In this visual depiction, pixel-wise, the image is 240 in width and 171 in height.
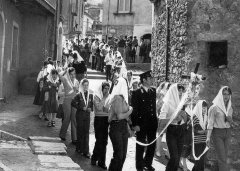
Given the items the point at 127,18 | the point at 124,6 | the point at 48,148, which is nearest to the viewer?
the point at 48,148

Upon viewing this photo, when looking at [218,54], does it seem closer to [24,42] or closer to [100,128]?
[100,128]

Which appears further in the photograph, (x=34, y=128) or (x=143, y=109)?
(x=34, y=128)

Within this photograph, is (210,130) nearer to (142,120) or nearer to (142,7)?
(142,120)

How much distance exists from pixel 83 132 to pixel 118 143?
5.40 ft

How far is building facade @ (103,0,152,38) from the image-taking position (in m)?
31.3

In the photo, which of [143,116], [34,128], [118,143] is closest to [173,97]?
[143,116]

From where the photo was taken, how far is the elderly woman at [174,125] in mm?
6988

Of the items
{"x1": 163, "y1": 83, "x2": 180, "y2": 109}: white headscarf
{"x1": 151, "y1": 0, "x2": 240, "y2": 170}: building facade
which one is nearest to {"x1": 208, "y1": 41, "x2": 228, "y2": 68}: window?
{"x1": 151, "y1": 0, "x2": 240, "y2": 170}: building facade

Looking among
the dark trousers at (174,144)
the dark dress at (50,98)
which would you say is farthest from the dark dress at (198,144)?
the dark dress at (50,98)

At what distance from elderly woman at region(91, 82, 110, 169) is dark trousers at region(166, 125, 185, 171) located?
1.31 meters

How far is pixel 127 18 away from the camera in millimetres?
32000

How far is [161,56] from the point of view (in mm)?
12867

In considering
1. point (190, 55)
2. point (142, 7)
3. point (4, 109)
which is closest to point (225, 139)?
point (190, 55)

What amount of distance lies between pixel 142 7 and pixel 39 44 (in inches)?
618
